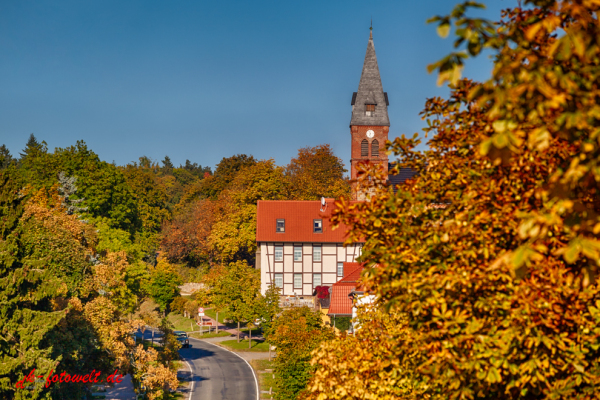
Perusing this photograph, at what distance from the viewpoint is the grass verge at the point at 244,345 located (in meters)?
41.8

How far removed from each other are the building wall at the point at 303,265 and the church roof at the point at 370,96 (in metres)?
12.8

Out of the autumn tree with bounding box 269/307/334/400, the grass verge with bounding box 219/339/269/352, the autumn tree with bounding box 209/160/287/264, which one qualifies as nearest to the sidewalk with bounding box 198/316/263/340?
the grass verge with bounding box 219/339/269/352

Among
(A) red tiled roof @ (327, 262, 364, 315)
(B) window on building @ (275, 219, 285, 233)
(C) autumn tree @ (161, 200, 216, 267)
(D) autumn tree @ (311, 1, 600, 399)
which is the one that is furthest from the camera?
(C) autumn tree @ (161, 200, 216, 267)

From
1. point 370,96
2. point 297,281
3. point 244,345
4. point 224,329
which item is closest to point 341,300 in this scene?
point 244,345

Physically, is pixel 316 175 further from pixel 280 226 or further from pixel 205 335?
pixel 205 335

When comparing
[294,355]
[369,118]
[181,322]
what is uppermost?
[369,118]

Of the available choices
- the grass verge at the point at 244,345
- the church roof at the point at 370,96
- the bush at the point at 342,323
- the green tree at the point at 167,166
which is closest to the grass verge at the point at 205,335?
the grass verge at the point at 244,345

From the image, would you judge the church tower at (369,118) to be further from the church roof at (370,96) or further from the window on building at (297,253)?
the window on building at (297,253)

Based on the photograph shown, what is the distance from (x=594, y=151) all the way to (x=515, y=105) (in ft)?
1.87

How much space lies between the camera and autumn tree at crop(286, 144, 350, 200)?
57.8m

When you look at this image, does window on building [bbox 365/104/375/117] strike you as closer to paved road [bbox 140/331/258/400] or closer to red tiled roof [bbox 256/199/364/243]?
red tiled roof [bbox 256/199/364/243]

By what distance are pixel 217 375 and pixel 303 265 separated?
48.7 ft

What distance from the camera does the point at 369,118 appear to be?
51.9 meters

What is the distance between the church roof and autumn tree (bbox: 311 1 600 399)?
45.5m
